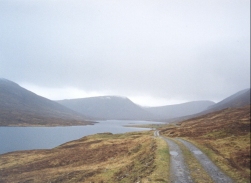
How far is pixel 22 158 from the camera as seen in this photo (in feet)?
192

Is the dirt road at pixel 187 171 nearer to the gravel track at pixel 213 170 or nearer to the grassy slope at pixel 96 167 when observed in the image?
the gravel track at pixel 213 170

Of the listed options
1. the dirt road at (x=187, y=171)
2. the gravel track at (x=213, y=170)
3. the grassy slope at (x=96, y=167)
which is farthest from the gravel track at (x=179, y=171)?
the gravel track at (x=213, y=170)

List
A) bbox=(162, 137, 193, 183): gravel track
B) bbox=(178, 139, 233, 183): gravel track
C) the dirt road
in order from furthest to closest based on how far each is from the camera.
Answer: bbox=(178, 139, 233, 183): gravel track
the dirt road
bbox=(162, 137, 193, 183): gravel track

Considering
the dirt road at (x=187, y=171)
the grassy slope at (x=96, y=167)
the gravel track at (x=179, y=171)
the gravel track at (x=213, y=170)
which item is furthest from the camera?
the grassy slope at (x=96, y=167)

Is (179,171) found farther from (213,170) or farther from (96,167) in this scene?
(96,167)

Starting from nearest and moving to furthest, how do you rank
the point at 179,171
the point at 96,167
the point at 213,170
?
A: the point at 179,171 → the point at 213,170 → the point at 96,167

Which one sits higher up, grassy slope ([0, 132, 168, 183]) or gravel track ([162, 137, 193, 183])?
gravel track ([162, 137, 193, 183])

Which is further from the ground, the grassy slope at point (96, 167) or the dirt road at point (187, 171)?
the dirt road at point (187, 171)

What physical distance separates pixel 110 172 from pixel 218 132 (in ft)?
119

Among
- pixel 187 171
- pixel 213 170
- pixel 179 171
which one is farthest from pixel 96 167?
pixel 213 170

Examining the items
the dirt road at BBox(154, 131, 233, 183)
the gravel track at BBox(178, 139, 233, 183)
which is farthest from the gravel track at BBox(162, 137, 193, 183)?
the gravel track at BBox(178, 139, 233, 183)

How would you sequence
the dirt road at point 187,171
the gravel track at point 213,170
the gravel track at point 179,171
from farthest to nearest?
the gravel track at point 213,170 → the dirt road at point 187,171 → the gravel track at point 179,171

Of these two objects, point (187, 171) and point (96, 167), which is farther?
point (96, 167)

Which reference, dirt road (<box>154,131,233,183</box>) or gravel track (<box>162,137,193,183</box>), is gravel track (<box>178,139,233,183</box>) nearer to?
dirt road (<box>154,131,233,183</box>)
